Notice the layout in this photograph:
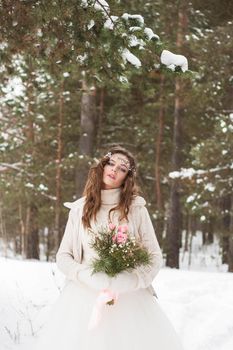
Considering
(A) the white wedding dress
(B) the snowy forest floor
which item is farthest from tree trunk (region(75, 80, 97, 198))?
(A) the white wedding dress

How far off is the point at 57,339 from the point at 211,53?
30.0 feet

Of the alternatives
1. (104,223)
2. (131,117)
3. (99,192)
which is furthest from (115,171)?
(131,117)

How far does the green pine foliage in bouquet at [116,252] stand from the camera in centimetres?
330

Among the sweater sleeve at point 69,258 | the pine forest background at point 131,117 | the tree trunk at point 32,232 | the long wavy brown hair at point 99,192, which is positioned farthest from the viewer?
the tree trunk at point 32,232

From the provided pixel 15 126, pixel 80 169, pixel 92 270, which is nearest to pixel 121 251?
pixel 92 270

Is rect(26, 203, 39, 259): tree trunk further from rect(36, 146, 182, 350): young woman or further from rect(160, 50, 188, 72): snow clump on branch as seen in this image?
rect(36, 146, 182, 350): young woman

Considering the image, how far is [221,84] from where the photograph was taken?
1120 centimetres

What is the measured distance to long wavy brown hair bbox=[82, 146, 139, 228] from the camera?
12.4 ft

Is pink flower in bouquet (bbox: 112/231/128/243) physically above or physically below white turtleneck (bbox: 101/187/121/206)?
below

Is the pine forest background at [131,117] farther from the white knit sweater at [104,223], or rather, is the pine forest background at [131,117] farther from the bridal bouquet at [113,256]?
the bridal bouquet at [113,256]

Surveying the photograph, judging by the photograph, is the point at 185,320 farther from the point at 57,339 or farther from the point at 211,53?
the point at 211,53

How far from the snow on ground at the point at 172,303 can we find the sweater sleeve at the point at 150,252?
7.77 feet

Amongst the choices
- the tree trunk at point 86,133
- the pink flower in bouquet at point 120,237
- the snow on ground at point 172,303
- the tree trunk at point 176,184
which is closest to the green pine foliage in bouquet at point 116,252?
the pink flower in bouquet at point 120,237

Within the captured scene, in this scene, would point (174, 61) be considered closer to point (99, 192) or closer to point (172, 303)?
point (99, 192)
